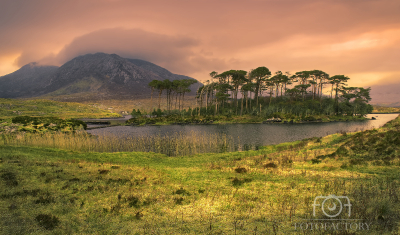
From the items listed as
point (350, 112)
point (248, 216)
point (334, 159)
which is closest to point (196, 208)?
point (248, 216)

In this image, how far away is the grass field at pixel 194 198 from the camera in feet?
20.8

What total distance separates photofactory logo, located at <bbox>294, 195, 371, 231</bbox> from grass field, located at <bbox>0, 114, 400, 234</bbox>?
0.26 ft

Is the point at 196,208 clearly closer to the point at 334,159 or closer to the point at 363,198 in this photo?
the point at 363,198

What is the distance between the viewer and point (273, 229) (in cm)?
596

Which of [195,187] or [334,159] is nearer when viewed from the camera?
[195,187]

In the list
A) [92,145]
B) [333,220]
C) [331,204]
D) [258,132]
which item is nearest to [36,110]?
[92,145]

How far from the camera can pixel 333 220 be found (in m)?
6.21

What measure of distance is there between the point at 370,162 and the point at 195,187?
12.9 metres

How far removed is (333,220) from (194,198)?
558 centimetres

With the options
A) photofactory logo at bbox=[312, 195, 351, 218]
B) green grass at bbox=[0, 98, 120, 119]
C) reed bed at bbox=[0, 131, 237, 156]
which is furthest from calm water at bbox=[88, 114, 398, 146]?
green grass at bbox=[0, 98, 120, 119]

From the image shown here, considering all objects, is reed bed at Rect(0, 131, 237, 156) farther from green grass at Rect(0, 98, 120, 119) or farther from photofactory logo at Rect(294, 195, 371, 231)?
green grass at Rect(0, 98, 120, 119)

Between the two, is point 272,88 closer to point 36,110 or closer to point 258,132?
point 258,132

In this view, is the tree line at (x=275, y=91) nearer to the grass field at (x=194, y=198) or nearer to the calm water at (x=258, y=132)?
the calm water at (x=258, y=132)

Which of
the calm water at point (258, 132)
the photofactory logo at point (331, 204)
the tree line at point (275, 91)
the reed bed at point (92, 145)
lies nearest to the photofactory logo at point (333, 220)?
the photofactory logo at point (331, 204)
